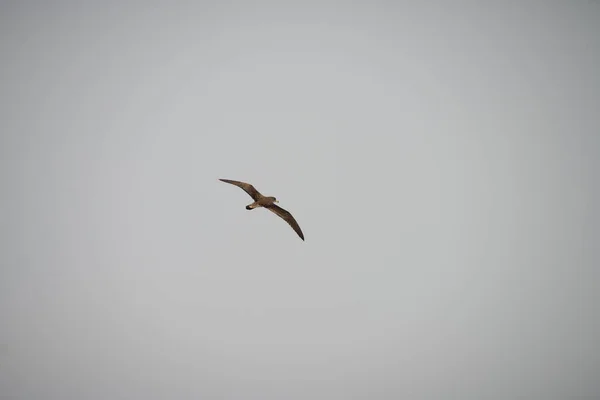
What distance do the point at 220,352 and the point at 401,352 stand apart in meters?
21.1

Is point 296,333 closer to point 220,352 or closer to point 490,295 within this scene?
point 220,352

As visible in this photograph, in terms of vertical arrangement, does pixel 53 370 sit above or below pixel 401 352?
below

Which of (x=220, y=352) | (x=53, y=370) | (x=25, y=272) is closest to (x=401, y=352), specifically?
(x=220, y=352)

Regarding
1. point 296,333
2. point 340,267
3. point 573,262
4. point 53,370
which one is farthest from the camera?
point 340,267

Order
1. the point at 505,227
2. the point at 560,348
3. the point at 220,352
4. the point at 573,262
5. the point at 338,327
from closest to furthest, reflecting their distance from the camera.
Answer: the point at 220,352 < the point at 560,348 < the point at 338,327 < the point at 573,262 < the point at 505,227

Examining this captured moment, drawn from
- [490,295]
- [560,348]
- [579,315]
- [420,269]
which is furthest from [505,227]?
[560,348]

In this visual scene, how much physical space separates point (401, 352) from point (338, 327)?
13.4 meters

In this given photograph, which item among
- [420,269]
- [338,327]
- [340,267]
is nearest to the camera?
[338,327]

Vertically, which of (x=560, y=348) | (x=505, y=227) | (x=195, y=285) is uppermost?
(x=505, y=227)

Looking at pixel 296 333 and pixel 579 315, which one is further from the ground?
pixel 579 315

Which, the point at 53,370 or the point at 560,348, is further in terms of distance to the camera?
the point at 560,348

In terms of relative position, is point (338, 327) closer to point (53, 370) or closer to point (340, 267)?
point (53, 370)

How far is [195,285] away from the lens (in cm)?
6525

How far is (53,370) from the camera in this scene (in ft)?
70.6
